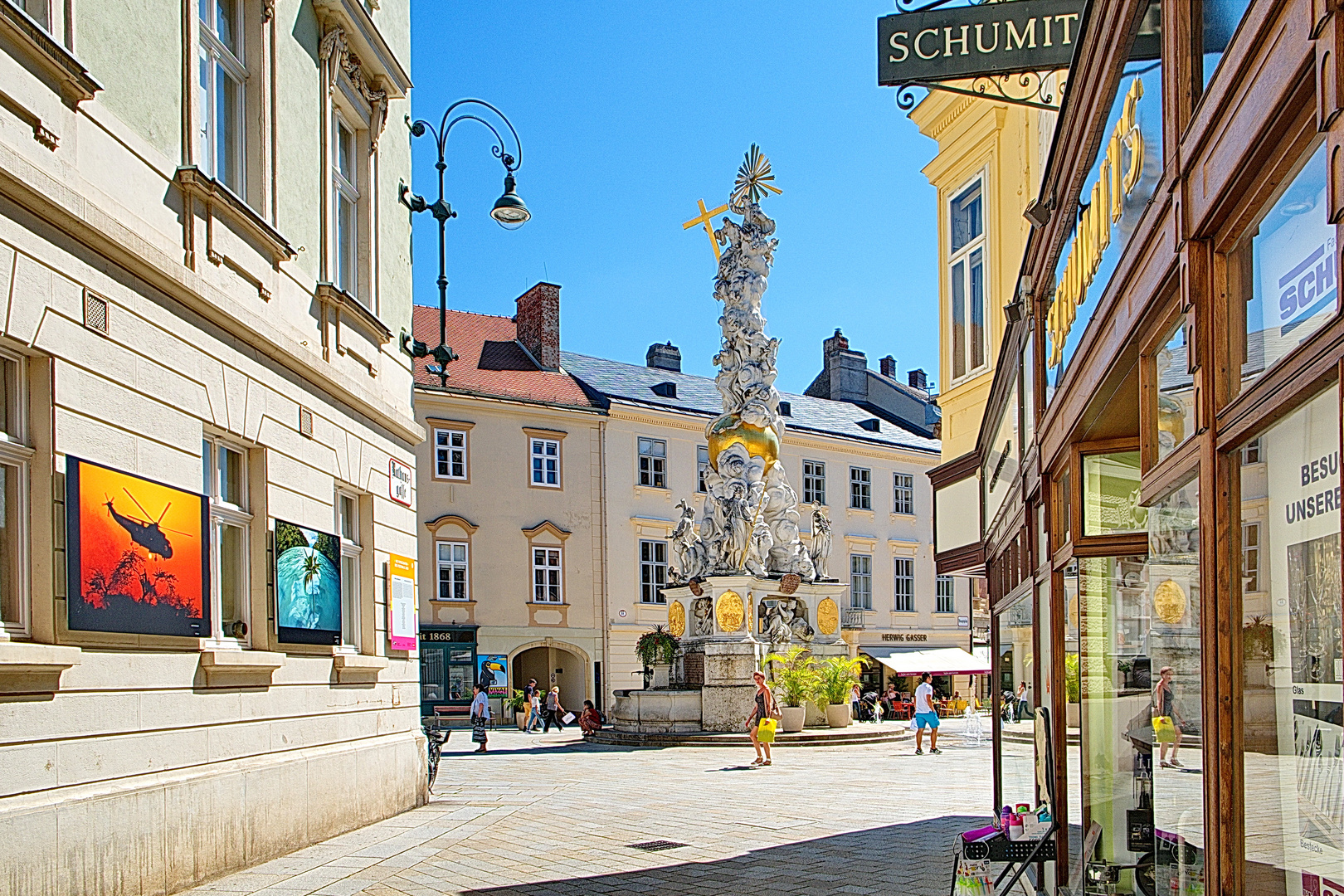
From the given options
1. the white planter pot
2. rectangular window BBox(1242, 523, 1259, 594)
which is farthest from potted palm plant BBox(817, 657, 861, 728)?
rectangular window BBox(1242, 523, 1259, 594)

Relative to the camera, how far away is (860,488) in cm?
5503

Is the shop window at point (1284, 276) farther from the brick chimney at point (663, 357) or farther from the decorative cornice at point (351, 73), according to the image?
the brick chimney at point (663, 357)

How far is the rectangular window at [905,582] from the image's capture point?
55438 millimetres

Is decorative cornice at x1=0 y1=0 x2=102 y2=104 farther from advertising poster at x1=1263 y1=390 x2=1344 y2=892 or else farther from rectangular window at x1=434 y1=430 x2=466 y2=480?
rectangular window at x1=434 y1=430 x2=466 y2=480

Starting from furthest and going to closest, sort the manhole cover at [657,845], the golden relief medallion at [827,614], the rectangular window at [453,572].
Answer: the rectangular window at [453,572] → the golden relief medallion at [827,614] → the manhole cover at [657,845]

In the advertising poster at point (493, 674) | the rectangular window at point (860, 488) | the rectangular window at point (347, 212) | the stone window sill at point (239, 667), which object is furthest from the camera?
the rectangular window at point (860, 488)

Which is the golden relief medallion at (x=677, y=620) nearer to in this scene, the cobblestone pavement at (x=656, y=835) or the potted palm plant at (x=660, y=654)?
the potted palm plant at (x=660, y=654)

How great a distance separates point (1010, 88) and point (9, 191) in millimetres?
9316

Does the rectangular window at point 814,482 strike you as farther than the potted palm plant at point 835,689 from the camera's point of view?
Yes

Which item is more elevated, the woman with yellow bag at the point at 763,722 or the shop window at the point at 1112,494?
the shop window at the point at 1112,494

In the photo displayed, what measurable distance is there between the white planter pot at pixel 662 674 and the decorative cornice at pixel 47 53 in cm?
2653

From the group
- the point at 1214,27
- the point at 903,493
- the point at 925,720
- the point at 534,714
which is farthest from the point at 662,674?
the point at 1214,27

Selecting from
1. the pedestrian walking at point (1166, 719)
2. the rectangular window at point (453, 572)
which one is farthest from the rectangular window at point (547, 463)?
the pedestrian walking at point (1166, 719)

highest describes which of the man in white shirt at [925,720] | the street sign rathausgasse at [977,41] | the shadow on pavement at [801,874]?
the street sign rathausgasse at [977,41]
